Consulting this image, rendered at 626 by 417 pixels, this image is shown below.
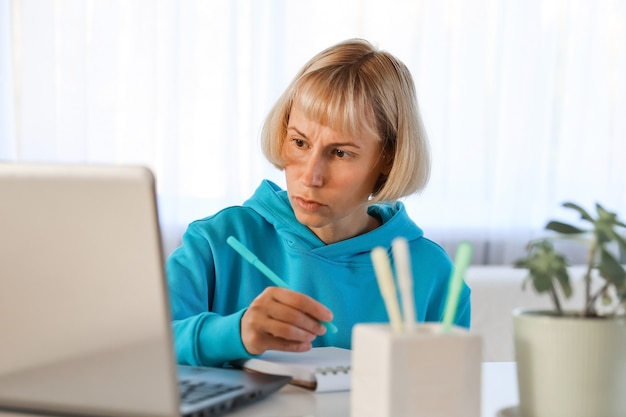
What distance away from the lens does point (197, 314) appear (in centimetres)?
149

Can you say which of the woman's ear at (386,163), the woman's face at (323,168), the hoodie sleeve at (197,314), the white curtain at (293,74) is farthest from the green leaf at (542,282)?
the white curtain at (293,74)

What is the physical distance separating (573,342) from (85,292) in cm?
43

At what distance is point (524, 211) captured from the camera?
121 inches

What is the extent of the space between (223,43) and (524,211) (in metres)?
1.13

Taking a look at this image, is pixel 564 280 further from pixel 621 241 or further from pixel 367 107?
pixel 367 107

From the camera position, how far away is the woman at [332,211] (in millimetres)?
1469

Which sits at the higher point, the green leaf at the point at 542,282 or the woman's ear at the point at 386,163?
the woman's ear at the point at 386,163

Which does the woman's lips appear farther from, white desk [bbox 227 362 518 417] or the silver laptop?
the silver laptop

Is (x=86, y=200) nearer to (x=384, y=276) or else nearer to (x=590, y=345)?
(x=384, y=276)

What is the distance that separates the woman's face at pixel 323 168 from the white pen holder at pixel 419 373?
0.64m

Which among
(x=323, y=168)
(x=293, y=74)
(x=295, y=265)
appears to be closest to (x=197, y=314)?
(x=295, y=265)

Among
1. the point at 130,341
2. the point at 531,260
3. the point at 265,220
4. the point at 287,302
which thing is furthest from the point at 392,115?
the point at 130,341

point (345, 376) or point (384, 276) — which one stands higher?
point (384, 276)

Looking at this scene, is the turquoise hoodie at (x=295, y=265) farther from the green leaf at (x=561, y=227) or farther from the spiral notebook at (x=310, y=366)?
the green leaf at (x=561, y=227)
